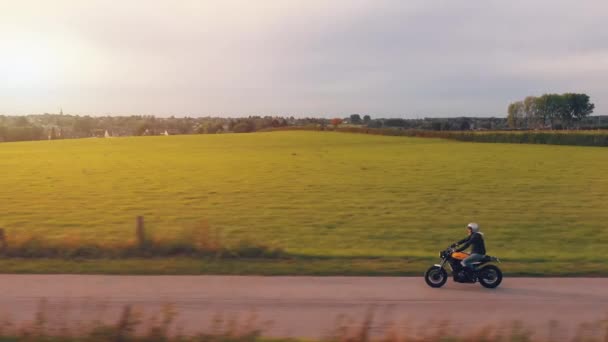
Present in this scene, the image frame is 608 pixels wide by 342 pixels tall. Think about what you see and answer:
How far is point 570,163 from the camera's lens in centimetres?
4900

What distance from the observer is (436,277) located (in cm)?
1028

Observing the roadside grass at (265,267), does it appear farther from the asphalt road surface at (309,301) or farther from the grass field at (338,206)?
the asphalt road surface at (309,301)

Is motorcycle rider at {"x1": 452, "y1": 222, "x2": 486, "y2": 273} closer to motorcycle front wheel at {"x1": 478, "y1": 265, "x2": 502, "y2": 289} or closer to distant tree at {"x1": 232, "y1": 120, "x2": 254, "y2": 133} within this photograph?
motorcycle front wheel at {"x1": 478, "y1": 265, "x2": 502, "y2": 289}

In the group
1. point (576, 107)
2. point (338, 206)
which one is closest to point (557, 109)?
point (576, 107)

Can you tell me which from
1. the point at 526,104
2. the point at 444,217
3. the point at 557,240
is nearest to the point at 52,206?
the point at 444,217

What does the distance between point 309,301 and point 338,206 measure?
15417 mm

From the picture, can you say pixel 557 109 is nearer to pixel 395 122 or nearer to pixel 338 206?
pixel 395 122

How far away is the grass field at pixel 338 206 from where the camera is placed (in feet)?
54.3

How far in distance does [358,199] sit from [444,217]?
5.88 metres

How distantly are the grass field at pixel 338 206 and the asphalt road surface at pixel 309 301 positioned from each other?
6.77ft

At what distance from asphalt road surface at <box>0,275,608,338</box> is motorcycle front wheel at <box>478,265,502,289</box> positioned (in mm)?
163

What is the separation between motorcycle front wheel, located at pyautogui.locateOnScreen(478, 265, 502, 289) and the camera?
1032cm

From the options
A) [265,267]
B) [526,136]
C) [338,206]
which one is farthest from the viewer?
[526,136]

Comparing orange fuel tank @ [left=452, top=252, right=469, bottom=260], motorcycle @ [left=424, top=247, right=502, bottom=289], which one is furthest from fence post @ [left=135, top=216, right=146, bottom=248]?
Answer: orange fuel tank @ [left=452, top=252, right=469, bottom=260]
